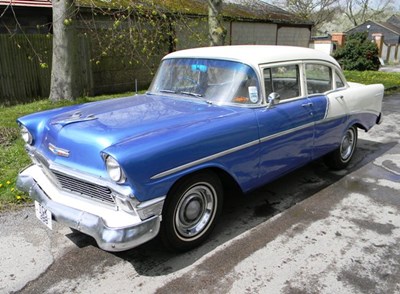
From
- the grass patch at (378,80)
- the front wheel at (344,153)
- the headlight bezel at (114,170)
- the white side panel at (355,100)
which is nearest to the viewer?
the headlight bezel at (114,170)

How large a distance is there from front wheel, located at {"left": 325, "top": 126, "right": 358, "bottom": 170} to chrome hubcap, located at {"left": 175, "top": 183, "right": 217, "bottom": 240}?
242 centimetres

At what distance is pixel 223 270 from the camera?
9.78ft

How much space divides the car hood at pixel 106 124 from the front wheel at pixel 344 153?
220cm

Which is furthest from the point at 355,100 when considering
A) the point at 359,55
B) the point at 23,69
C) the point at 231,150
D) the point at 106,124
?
the point at 359,55

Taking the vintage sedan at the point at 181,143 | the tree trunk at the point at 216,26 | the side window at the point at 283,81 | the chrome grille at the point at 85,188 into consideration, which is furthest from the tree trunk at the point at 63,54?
the chrome grille at the point at 85,188

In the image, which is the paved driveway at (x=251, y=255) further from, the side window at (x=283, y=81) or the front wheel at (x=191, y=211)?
the side window at (x=283, y=81)

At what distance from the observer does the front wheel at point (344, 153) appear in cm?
507

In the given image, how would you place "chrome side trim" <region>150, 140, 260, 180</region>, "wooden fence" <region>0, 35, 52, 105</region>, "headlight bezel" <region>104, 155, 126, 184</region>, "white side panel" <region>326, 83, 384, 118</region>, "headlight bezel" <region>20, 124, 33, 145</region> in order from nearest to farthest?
"headlight bezel" <region>104, 155, 126, 184</region> < "chrome side trim" <region>150, 140, 260, 180</region> < "headlight bezel" <region>20, 124, 33, 145</region> < "white side panel" <region>326, 83, 384, 118</region> < "wooden fence" <region>0, 35, 52, 105</region>

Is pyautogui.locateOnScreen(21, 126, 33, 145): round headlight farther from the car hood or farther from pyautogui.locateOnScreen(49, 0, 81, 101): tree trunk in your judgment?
pyautogui.locateOnScreen(49, 0, 81, 101): tree trunk

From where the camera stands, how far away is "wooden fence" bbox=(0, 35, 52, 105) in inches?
357

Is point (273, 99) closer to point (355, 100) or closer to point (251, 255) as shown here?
point (251, 255)

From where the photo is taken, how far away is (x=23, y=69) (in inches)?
373

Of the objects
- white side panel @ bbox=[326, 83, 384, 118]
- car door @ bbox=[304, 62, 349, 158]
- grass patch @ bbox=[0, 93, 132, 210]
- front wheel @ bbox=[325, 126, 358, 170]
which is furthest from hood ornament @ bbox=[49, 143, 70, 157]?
front wheel @ bbox=[325, 126, 358, 170]

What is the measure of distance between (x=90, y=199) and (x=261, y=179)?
5.50 ft
